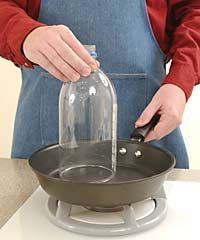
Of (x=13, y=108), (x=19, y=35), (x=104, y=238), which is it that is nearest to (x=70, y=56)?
(x=19, y=35)

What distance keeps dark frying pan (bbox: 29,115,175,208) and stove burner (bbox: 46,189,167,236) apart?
32mm

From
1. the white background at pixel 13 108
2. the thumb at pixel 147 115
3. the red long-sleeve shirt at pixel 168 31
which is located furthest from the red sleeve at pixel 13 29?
the white background at pixel 13 108

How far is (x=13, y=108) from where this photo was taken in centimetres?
204

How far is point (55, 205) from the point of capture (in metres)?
0.76

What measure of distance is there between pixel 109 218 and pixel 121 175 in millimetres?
105

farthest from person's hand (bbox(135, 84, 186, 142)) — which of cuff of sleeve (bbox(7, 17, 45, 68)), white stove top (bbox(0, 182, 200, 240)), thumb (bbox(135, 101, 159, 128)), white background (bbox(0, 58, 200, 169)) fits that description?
white background (bbox(0, 58, 200, 169))

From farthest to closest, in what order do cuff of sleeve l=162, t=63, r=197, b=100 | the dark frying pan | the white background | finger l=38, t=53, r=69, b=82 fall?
the white background
cuff of sleeve l=162, t=63, r=197, b=100
finger l=38, t=53, r=69, b=82
the dark frying pan

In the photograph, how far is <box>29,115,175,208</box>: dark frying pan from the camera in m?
0.66

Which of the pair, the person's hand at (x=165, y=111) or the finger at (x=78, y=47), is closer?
the finger at (x=78, y=47)

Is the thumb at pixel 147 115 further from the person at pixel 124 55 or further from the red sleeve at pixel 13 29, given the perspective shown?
the red sleeve at pixel 13 29

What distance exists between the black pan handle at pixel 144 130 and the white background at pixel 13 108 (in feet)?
3.57

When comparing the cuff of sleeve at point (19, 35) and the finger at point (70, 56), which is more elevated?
the finger at point (70, 56)

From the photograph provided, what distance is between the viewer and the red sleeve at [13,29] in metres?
0.85

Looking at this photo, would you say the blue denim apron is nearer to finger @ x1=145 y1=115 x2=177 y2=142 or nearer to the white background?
finger @ x1=145 y1=115 x2=177 y2=142
